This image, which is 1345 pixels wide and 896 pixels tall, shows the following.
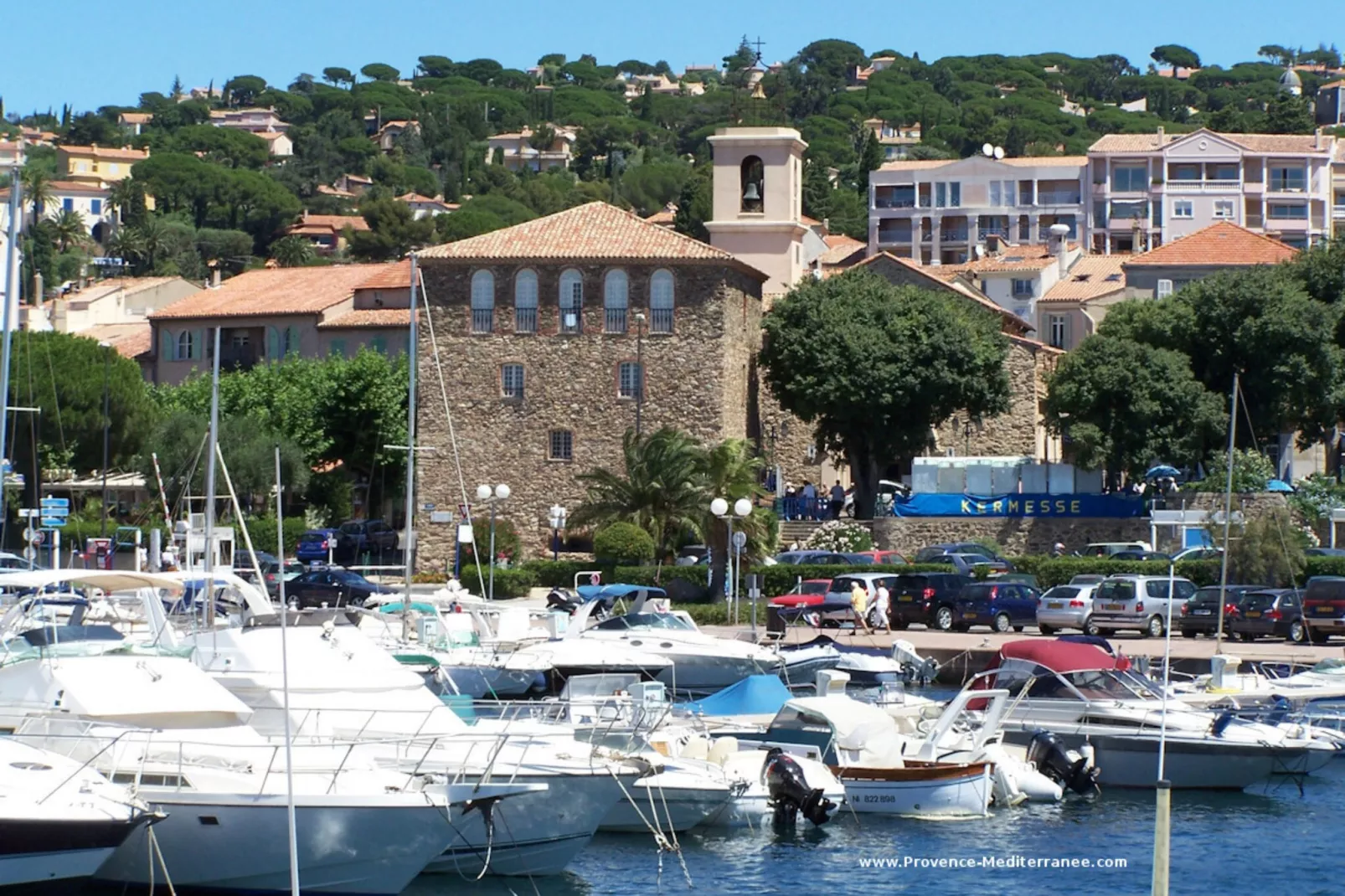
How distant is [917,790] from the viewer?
→ 1031 inches

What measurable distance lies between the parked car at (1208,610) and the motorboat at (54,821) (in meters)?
28.0

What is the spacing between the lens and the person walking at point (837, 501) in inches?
2360

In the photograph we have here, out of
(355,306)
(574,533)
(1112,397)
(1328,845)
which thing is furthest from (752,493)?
(355,306)

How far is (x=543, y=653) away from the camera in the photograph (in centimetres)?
3731

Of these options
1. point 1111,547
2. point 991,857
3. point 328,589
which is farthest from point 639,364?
point 991,857

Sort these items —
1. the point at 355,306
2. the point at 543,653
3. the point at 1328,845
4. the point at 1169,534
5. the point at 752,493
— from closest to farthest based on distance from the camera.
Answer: the point at 1328,845 → the point at 543,653 → the point at 752,493 → the point at 1169,534 → the point at 355,306

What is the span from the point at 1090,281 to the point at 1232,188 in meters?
29.5

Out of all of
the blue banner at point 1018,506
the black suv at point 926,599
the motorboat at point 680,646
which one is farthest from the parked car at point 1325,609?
the blue banner at point 1018,506

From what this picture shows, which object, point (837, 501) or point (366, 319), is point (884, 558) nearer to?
point (837, 501)

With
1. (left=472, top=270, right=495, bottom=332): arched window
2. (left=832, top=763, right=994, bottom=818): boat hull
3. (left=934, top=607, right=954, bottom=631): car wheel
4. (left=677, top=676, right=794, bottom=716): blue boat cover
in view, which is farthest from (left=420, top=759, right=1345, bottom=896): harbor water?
(left=472, top=270, right=495, bottom=332): arched window

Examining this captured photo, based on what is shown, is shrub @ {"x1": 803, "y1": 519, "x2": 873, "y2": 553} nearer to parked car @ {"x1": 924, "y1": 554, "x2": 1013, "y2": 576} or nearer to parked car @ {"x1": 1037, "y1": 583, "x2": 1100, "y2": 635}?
parked car @ {"x1": 924, "y1": 554, "x2": 1013, "y2": 576}

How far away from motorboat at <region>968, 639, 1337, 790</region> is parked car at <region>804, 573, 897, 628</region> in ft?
48.0

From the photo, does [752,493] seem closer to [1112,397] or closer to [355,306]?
[1112,397]

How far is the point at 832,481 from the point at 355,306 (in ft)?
71.0
